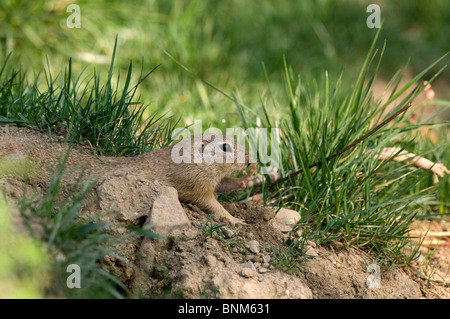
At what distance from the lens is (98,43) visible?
5812 millimetres

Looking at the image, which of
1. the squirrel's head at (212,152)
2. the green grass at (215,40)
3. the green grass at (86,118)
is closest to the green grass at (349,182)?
the squirrel's head at (212,152)

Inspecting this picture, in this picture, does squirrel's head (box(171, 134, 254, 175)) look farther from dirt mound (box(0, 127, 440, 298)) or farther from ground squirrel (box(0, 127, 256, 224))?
dirt mound (box(0, 127, 440, 298))

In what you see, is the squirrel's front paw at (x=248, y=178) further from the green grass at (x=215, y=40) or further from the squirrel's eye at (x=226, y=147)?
the green grass at (x=215, y=40)

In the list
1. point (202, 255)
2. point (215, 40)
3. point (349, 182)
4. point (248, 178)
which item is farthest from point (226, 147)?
point (215, 40)

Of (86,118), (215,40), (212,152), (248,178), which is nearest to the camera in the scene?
(86,118)

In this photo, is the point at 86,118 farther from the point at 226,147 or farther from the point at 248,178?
the point at 248,178

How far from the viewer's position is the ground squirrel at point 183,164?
307cm

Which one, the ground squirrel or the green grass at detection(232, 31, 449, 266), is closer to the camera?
the ground squirrel

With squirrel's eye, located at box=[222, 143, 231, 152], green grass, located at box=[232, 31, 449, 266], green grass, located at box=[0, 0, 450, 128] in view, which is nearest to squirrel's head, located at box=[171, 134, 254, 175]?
squirrel's eye, located at box=[222, 143, 231, 152]

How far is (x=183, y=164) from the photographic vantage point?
3.40 m

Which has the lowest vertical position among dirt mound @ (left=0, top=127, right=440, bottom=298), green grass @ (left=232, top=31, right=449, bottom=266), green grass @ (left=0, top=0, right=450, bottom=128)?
dirt mound @ (left=0, top=127, right=440, bottom=298)

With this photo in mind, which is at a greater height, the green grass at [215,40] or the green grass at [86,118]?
the green grass at [215,40]

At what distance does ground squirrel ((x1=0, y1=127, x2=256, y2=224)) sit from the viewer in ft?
10.1

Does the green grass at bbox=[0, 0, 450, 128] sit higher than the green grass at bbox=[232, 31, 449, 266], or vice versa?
the green grass at bbox=[0, 0, 450, 128]
